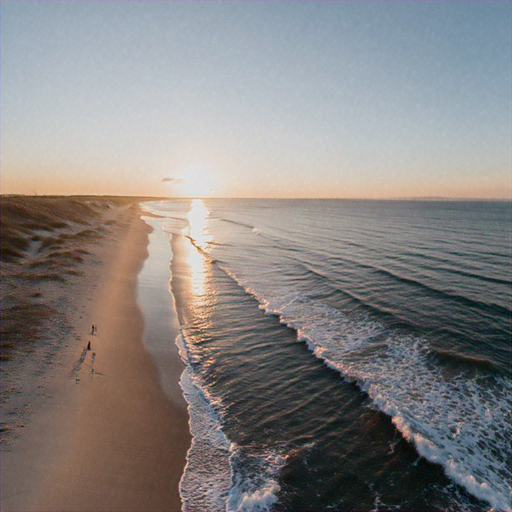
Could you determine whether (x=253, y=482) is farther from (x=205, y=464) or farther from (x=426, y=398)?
(x=426, y=398)

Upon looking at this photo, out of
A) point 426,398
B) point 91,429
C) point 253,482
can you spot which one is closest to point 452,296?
point 426,398

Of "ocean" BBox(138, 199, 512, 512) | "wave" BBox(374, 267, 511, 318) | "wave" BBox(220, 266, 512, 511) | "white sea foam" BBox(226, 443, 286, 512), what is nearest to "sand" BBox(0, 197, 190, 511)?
"ocean" BBox(138, 199, 512, 512)

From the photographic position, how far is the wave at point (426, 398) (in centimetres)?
1077

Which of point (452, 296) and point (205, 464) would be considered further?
point (452, 296)

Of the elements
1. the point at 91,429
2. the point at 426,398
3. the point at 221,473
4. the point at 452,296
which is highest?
the point at 452,296

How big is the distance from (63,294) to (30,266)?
9215 mm

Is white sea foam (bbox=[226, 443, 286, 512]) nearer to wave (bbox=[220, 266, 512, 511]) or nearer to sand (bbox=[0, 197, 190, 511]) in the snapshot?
sand (bbox=[0, 197, 190, 511])

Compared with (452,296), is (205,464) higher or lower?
lower

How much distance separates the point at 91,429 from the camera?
11500 millimetres

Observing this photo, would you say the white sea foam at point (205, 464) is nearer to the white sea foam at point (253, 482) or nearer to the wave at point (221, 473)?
the wave at point (221, 473)

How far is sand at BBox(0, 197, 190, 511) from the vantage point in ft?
29.7

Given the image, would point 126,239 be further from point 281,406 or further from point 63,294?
point 281,406

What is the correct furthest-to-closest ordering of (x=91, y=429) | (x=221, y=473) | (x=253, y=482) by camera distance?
(x=91, y=429) < (x=221, y=473) < (x=253, y=482)

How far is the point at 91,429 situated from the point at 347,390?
10746mm
